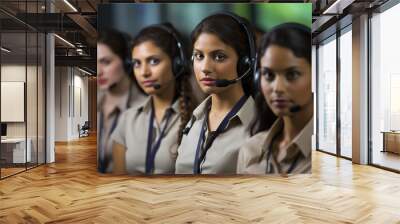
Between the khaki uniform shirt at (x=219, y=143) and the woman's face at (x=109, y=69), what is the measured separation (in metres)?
1.46

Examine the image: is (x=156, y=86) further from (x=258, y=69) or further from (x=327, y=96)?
(x=327, y=96)

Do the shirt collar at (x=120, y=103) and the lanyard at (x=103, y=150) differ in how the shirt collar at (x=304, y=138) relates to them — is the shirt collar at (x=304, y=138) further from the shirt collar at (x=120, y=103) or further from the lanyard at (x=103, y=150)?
the lanyard at (x=103, y=150)

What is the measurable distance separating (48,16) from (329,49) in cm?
719

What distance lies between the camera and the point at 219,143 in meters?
6.62

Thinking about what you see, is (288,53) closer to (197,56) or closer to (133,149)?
(197,56)

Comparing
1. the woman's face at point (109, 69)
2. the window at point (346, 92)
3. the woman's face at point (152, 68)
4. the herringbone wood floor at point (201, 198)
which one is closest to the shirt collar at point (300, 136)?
the herringbone wood floor at point (201, 198)

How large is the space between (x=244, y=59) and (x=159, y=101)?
1588mm

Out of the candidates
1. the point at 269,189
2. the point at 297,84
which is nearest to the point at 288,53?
the point at 297,84

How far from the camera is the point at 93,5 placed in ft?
30.9

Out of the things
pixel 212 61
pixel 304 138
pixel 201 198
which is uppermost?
pixel 212 61

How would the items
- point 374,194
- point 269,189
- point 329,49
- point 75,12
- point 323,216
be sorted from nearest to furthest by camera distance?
point 323,216 → point 374,194 → point 269,189 → point 75,12 → point 329,49

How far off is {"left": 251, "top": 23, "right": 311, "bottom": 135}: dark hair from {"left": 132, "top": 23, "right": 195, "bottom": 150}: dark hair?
1.14 metres

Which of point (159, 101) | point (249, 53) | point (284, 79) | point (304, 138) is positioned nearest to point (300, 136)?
point (304, 138)

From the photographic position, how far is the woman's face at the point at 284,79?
661 centimetres
